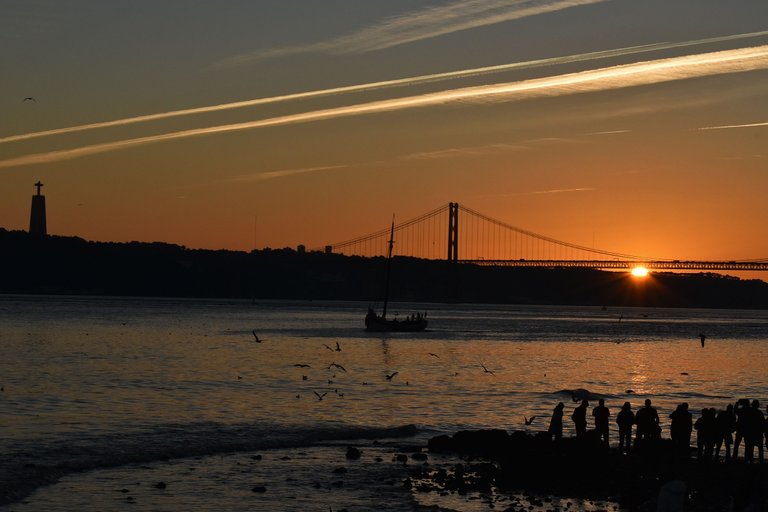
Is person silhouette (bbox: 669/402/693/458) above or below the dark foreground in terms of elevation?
above

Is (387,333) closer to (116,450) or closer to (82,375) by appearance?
(82,375)

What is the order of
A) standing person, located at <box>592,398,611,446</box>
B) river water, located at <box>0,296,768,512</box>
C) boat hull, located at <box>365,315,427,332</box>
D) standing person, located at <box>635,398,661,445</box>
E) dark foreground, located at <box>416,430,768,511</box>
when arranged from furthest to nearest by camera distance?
boat hull, located at <box>365,315,427,332</box> < standing person, located at <box>592,398,611,446</box> < standing person, located at <box>635,398,661,445</box> < river water, located at <box>0,296,768,512</box> < dark foreground, located at <box>416,430,768,511</box>

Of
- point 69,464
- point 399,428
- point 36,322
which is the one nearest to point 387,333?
point 36,322

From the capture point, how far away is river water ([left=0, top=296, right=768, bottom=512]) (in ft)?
70.6

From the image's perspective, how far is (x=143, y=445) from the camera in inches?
1078

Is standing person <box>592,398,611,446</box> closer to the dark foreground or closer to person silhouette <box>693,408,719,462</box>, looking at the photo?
the dark foreground

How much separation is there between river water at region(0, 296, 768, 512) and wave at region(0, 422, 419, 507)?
8 cm

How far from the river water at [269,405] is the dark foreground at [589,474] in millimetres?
1015

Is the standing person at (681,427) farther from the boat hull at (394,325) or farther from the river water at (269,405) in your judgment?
the boat hull at (394,325)

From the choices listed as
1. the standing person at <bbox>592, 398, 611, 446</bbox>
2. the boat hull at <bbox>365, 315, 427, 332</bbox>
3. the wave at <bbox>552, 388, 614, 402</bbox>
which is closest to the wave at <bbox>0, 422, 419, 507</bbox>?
the standing person at <bbox>592, 398, 611, 446</bbox>

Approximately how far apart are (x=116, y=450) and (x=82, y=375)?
2399cm

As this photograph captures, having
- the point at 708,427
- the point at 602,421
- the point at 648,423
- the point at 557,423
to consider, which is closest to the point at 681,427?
the point at 708,427

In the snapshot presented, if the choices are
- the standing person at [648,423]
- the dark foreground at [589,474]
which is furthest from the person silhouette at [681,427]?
the standing person at [648,423]

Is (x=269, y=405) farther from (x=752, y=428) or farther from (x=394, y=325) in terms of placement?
(x=394, y=325)
